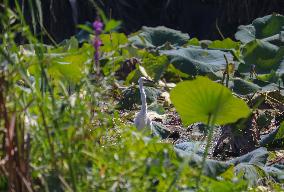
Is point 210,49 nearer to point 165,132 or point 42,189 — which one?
point 165,132

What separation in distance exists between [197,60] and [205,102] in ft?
9.32

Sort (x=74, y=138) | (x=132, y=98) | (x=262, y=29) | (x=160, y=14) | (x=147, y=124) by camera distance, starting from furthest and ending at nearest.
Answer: (x=160, y=14), (x=262, y=29), (x=132, y=98), (x=147, y=124), (x=74, y=138)

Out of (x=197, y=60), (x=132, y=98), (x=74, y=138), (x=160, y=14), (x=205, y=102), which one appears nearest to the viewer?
(x=74, y=138)

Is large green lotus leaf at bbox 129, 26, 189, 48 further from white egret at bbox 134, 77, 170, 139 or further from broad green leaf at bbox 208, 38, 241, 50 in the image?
white egret at bbox 134, 77, 170, 139

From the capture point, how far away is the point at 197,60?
525cm

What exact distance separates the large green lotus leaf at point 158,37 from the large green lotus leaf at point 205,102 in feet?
11.4

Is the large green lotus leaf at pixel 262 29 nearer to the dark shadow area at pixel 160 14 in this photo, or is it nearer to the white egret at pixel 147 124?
the dark shadow area at pixel 160 14

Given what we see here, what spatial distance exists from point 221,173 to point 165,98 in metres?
2.19

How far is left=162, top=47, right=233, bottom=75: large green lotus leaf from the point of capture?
511 centimetres

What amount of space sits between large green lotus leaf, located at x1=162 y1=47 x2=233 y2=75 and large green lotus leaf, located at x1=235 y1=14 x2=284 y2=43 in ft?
1.06

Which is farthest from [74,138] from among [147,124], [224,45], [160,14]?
[160,14]

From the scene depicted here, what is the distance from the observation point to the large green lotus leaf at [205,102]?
→ 2.41 m

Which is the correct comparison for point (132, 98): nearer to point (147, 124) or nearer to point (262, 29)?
point (147, 124)

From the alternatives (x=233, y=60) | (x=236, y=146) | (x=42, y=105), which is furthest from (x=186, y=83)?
(x=233, y=60)
